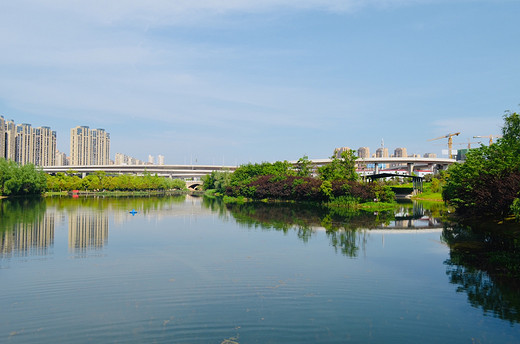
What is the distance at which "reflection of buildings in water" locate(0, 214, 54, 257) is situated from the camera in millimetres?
18523

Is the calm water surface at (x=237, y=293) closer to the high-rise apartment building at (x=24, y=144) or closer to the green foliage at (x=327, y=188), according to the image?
the green foliage at (x=327, y=188)

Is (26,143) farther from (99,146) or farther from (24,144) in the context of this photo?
(99,146)

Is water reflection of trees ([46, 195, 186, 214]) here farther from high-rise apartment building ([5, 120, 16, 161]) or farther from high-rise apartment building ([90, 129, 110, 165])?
high-rise apartment building ([90, 129, 110, 165])

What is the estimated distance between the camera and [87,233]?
2547 cm

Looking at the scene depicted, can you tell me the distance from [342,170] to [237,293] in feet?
142

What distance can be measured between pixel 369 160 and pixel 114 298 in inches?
3965

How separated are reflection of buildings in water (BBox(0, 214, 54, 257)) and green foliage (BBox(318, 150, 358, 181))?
3435cm

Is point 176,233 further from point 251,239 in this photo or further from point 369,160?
point 369,160

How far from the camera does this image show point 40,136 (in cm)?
16362

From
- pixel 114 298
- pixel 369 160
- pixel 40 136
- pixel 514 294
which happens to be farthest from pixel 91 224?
pixel 40 136

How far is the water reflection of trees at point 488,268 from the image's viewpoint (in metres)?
11.7

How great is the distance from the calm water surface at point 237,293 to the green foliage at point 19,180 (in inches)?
1777

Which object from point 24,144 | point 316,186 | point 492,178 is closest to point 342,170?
point 316,186

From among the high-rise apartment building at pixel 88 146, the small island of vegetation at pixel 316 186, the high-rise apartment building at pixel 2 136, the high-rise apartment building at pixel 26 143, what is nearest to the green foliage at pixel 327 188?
the small island of vegetation at pixel 316 186
